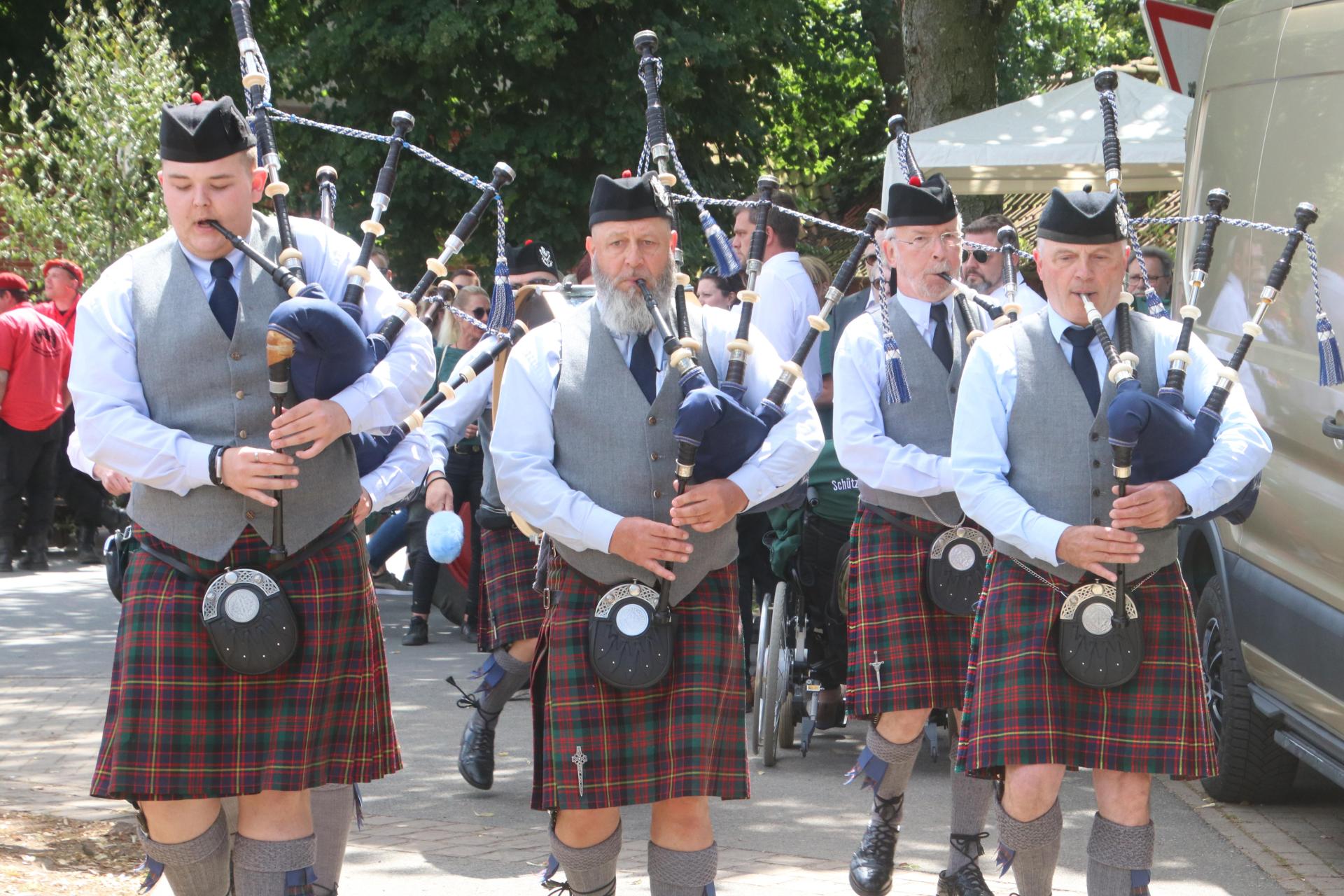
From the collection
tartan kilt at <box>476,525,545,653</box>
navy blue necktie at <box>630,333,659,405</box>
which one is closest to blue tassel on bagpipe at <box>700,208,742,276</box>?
navy blue necktie at <box>630,333,659,405</box>

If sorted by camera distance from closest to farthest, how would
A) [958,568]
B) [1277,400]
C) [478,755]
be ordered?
[958,568] → [1277,400] → [478,755]

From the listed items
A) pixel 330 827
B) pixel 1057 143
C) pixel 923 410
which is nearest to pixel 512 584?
pixel 923 410

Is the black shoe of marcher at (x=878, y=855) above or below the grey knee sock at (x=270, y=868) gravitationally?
below

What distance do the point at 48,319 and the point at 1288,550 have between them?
875cm

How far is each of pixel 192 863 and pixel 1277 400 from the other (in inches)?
127

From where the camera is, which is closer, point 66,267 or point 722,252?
point 722,252

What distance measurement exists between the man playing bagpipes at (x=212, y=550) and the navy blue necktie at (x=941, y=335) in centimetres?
178

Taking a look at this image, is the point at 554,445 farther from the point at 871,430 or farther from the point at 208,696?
the point at 871,430

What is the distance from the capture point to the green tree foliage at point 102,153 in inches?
709

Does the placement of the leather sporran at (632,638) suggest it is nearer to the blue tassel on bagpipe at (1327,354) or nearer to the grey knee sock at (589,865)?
the grey knee sock at (589,865)

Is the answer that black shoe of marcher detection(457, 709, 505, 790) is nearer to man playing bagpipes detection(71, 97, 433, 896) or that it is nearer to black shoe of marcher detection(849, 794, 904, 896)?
black shoe of marcher detection(849, 794, 904, 896)

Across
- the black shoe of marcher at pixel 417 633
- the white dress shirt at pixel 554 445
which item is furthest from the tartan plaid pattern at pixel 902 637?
the black shoe of marcher at pixel 417 633

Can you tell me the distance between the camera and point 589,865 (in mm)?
3578

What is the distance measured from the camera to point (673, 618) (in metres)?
3.57
